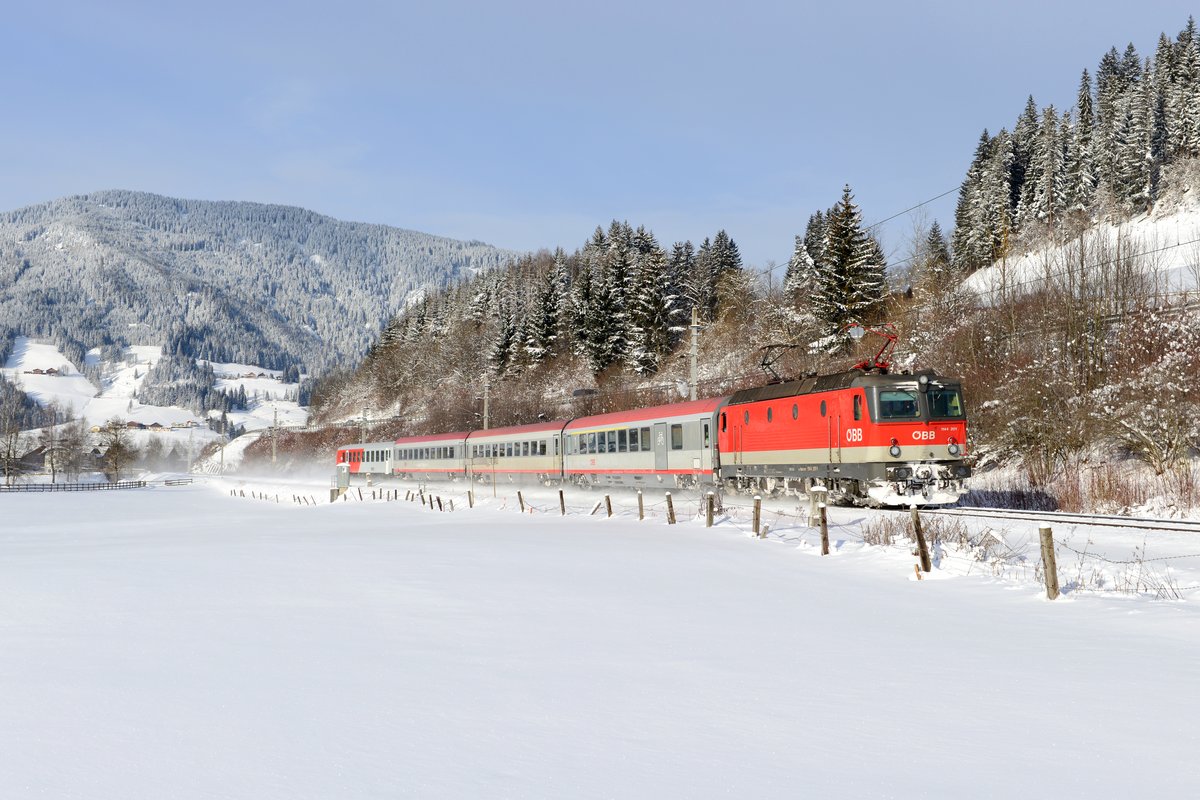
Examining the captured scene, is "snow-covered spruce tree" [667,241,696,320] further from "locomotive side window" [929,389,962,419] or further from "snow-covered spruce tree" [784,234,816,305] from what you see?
"locomotive side window" [929,389,962,419]

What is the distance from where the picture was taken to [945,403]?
20.9 m

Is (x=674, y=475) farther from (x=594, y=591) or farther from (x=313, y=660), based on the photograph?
(x=313, y=660)

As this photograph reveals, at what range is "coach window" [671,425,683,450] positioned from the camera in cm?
2879

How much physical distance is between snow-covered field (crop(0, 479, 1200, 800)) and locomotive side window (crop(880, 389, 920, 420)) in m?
7.75

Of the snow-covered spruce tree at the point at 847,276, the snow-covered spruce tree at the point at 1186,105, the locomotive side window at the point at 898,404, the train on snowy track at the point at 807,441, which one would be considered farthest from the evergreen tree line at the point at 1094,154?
the locomotive side window at the point at 898,404

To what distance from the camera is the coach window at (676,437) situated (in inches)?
1134

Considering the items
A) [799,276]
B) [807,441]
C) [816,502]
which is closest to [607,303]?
[799,276]

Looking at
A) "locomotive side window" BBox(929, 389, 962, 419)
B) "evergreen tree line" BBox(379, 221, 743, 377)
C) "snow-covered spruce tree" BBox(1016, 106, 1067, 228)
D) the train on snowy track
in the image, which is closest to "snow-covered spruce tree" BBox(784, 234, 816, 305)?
"evergreen tree line" BBox(379, 221, 743, 377)

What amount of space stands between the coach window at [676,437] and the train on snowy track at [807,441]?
3 cm

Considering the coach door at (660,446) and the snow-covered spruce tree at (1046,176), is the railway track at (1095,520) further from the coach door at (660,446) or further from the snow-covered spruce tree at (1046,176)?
the snow-covered spruce tree at (1046,176)

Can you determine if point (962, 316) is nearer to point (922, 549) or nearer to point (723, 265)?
point (922, 549)

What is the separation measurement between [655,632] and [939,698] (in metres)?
2.74

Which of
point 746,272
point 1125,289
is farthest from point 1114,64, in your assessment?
point 1125,289

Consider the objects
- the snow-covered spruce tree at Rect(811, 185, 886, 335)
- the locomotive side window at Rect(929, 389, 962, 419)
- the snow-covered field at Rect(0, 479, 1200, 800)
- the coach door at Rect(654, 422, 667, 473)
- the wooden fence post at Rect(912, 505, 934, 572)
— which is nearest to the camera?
the snow-covered field at Rect(0, 479, 1200, 800)
